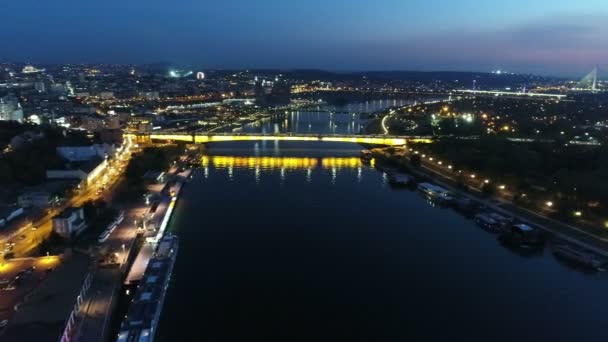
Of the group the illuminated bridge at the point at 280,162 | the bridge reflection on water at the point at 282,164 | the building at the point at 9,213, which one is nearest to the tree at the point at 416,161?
the bridge reflection on water at the point at 282,164

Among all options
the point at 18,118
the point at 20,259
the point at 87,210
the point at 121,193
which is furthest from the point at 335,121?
the point at 20,259

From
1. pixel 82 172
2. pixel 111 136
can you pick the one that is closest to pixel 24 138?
pixel 111 136

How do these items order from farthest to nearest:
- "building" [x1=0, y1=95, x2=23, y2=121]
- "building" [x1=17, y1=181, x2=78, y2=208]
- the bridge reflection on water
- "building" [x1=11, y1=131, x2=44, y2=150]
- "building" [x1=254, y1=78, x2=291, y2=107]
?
1. "building" [x1=254, y1=78, x2=291, y2=107]
2. "building" [x1=0, y1=95, x2=23, y2=121]
3. the bridge reflection on water
4. "building" [x1=11, y1=131, x2=44, y2=150]
5. "building" [x1=17, y1=181, x2=78, y2=208]

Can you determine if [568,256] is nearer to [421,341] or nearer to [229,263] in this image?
[421,341]

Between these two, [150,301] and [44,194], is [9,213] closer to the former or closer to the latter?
[44,194]

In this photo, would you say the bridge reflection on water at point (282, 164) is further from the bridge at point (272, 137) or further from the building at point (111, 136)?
the building at point (111, 136)

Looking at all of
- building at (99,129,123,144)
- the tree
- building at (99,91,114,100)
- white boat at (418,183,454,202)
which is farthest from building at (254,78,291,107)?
white boat at (418,183,454,202)

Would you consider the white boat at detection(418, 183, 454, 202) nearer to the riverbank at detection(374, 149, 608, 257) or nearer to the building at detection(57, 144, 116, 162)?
the riverbank at detection(374, 149, 608, 257)
